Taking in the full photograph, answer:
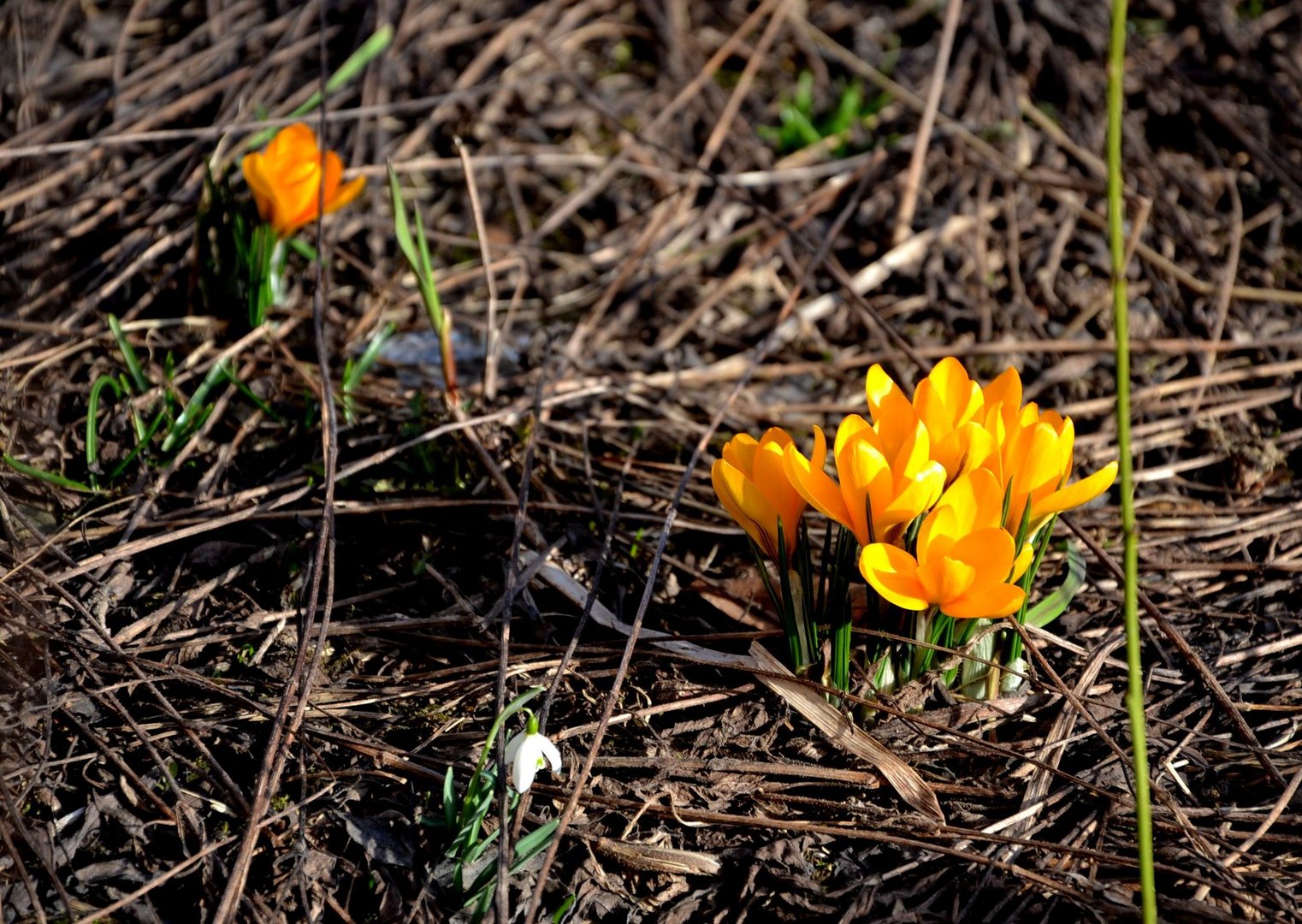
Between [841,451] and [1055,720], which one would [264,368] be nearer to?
[841,451]

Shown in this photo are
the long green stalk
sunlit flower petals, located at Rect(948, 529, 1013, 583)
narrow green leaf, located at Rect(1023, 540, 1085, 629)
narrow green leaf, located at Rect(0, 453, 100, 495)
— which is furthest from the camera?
narrow green leaf, located at Rect(0, 453, 100, 495)

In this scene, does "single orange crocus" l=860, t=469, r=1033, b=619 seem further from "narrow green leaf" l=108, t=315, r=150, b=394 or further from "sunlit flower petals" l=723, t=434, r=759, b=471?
"narrow green leaf" l=108, t=315, r=150, b=394

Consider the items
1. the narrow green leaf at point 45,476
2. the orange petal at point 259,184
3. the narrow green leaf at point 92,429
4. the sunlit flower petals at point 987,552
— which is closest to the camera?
the sunlit flower petals at point 987,552

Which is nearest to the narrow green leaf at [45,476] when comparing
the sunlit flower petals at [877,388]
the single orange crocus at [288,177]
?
the single orange crocus at [288,177]

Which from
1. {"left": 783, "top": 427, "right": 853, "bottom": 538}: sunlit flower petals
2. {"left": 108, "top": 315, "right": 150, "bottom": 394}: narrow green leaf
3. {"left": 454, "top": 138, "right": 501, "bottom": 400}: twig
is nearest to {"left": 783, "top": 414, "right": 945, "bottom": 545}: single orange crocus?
{"left": 783, "top": 427, "right": 853, "bottom": 538}: sunlit flower petals

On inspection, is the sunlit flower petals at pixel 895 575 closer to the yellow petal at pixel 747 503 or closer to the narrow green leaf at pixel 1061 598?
the yellow petal at pixel 747 503

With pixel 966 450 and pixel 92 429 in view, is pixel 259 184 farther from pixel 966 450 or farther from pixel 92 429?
pixel 966 450

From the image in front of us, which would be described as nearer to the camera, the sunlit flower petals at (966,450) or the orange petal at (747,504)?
the sunlit flower petals at (966,450)
